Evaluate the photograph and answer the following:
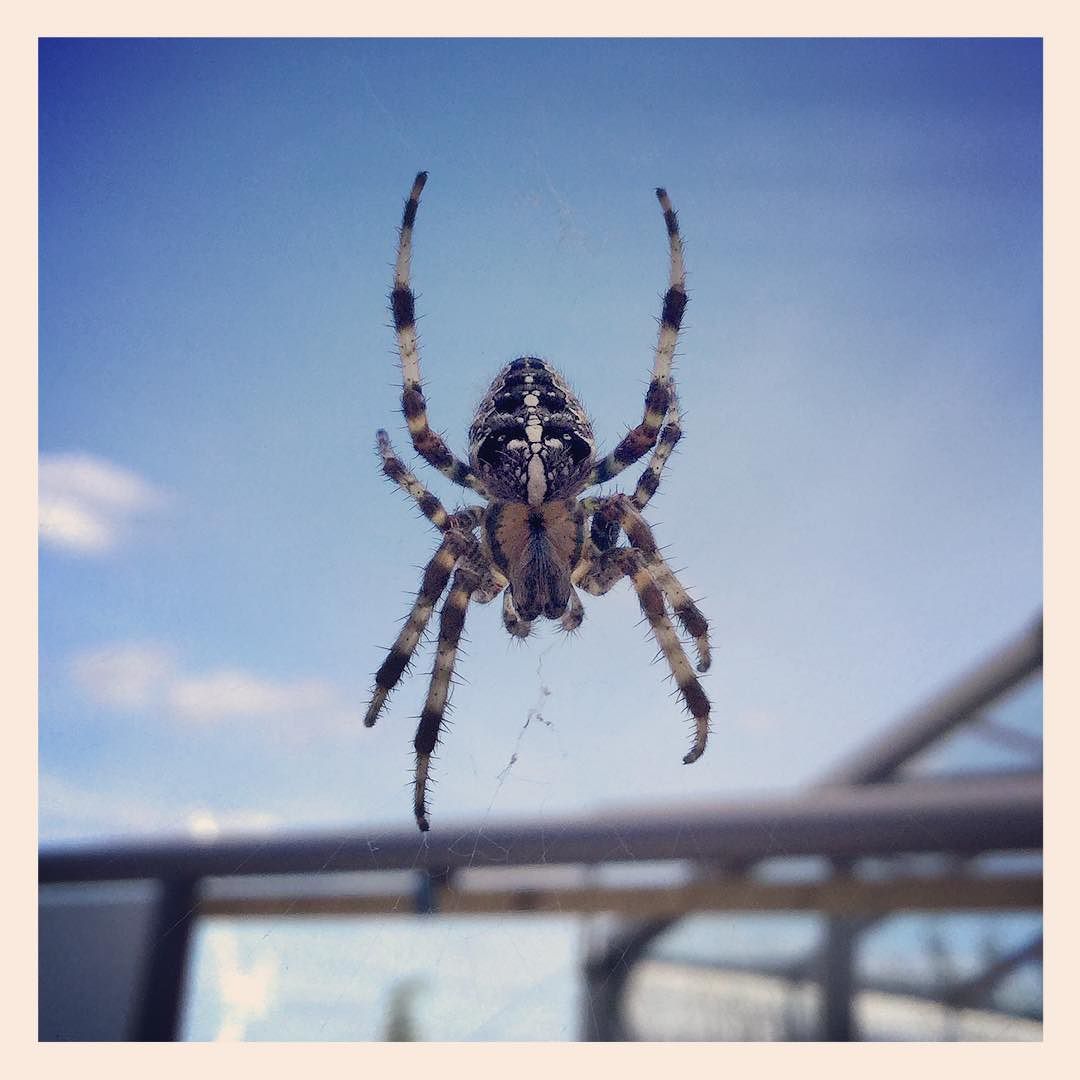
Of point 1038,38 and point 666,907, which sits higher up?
point 1038,38

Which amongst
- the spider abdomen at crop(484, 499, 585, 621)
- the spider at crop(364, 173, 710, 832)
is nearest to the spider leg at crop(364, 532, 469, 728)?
the spider at crop(364, 173, 710, 832)

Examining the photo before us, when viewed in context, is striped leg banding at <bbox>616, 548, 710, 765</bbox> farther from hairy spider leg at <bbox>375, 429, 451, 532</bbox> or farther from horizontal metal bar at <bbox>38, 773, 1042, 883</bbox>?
hairy spider leg at <bbox>375, 429, 451, 532</bbox>

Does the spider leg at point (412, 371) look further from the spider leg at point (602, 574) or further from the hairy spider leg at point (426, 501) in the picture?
the spider leg at point (602, 574)

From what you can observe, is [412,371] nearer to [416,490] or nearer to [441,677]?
[416,490]

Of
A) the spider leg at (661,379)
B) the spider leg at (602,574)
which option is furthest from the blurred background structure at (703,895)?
the spider leg at (661,379)
